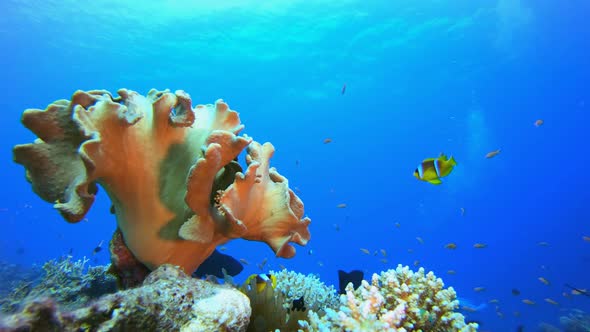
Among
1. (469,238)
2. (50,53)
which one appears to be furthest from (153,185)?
(469,238)

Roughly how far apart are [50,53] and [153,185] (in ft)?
183

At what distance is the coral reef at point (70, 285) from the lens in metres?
3.45

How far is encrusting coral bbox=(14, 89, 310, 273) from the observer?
2098 millimetres

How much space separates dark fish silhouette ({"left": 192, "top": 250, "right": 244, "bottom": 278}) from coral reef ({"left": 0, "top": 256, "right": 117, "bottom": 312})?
1.93 meters

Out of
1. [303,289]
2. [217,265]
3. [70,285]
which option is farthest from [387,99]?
[70,285]

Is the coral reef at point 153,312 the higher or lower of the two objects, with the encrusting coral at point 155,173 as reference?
lower

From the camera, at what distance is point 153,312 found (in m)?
1.58

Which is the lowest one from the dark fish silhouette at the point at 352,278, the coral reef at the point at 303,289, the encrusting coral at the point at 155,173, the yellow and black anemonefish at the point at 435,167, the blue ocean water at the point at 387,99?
the encrusting coral at the point at 155,173

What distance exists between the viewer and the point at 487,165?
2859 inches

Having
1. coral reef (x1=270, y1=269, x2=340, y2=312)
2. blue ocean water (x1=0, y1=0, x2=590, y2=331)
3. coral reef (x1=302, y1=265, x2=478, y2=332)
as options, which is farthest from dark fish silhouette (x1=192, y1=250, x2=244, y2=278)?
coral reef (x1=302, y1=265, x2=478, y2=332)

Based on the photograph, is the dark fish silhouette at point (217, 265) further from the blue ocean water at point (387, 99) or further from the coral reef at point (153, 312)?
the coral reef at point (153, 312)

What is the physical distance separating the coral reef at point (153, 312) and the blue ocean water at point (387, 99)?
17.3 feet

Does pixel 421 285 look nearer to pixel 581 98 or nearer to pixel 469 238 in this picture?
pixel 581 98

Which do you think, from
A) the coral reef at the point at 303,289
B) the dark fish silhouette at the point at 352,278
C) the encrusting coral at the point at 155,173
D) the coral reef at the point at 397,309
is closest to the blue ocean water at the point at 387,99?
the coral reef at the point at 303,289
